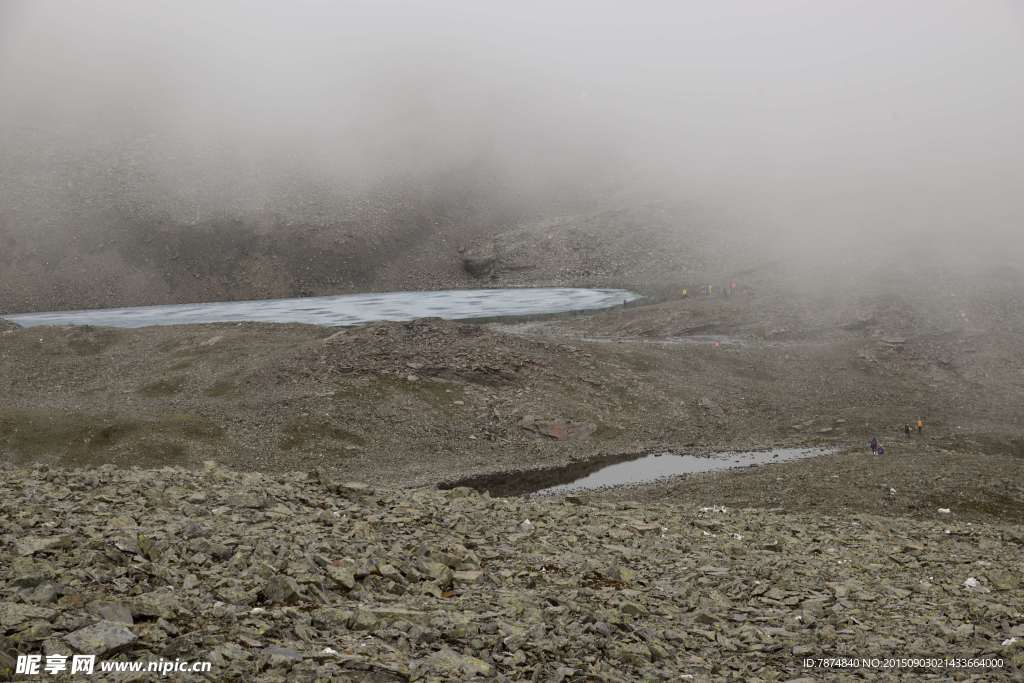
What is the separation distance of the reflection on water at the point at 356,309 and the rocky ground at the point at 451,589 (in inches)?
2602

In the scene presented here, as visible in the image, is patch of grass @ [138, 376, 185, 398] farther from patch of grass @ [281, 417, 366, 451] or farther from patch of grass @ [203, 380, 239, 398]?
A: patch of grass @ [281, 417, 366, 451]

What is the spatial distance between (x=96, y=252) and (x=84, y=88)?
61384mm

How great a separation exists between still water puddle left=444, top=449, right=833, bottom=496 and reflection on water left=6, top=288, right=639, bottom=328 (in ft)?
149

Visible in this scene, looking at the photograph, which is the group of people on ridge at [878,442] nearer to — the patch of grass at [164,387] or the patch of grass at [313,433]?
the patch of grass at [313,433]

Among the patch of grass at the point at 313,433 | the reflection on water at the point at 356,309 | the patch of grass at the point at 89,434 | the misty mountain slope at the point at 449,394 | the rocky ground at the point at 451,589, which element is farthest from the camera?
the reflection on water at the point at 356,309

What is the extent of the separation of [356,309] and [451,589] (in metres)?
84.2

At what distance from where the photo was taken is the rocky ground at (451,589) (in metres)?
12.4

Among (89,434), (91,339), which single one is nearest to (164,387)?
(89,434)

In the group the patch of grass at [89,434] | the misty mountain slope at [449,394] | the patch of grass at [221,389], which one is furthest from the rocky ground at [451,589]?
the patch of grass at [221,389]

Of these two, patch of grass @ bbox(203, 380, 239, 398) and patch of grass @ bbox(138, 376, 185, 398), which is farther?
patch of grass @ bbox(138, 376, 185, 398)

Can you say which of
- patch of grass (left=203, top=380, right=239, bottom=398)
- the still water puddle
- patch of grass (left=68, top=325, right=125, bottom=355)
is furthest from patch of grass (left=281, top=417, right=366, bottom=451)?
patch of grass (left=68, top=325, right=125, bottom=355)

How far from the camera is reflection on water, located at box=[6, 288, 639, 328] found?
9194 centimetres

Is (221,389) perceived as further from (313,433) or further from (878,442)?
(878,442)

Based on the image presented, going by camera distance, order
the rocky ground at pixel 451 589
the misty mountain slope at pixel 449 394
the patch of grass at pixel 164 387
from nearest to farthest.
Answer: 1. the rocky ground at pixel 451 589
2. the misty mountain slope at pixel 449 394
3. the patch of grass at pixel 164 387
